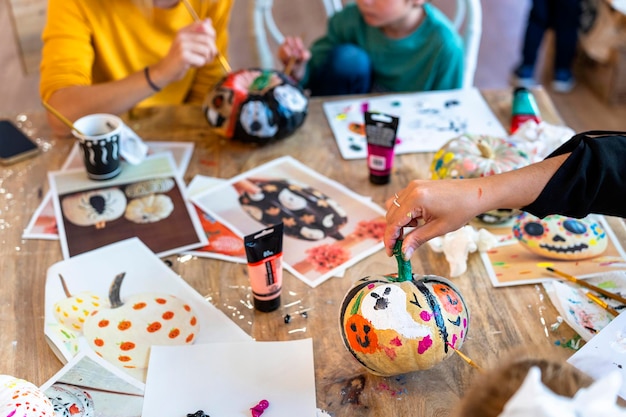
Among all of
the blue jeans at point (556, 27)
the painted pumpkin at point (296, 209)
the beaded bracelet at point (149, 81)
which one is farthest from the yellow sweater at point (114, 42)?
the blue jeans at point (556, 27)

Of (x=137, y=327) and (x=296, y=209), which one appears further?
(x=296, y=209)

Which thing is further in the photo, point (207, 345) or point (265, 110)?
point (265, 110)

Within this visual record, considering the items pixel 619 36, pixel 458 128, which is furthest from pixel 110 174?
pixel 619 36

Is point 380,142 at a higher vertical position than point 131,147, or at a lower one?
higher

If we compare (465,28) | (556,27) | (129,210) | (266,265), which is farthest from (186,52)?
(556,27)

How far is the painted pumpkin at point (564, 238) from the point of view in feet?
3.43

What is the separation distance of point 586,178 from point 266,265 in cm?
46

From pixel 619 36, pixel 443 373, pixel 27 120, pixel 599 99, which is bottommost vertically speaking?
pixel 599 99

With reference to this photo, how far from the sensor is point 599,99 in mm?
2838

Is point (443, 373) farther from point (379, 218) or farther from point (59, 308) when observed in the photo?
point (59, 308)

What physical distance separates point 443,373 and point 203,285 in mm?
396

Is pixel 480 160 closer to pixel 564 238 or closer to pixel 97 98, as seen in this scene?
pixel 564 238

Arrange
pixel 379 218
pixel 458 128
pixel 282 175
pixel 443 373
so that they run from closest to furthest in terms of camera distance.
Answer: pixel 443 373, pixel 379 218, pixel 282 175, pixel 458 128

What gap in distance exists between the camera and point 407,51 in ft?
5.50
